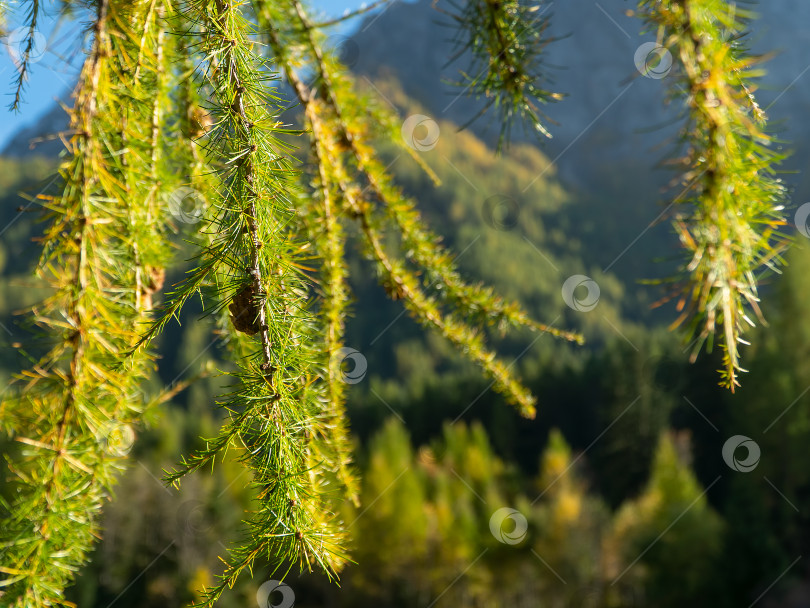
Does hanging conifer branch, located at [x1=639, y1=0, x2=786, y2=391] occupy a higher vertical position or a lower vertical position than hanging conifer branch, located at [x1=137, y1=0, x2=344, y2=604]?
higher

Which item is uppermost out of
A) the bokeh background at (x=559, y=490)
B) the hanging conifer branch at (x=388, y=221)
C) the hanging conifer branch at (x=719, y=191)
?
the hanging conifer branch at (x=719, y=191)

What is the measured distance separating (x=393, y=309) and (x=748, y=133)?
239ft

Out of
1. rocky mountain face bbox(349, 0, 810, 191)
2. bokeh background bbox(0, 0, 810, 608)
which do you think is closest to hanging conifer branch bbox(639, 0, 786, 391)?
bokeh background bbox(0, 0, 810, 608)

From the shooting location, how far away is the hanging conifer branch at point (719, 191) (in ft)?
1.60

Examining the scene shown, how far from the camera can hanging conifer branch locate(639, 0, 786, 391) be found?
1.60 ft

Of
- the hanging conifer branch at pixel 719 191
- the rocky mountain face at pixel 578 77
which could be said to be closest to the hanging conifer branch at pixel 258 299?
the hanging conifer branch at pixel 719 191

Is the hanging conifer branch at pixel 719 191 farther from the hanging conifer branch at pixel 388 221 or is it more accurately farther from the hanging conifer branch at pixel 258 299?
the hanging conifer branch at pixel 388 221

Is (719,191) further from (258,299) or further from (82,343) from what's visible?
(82,343)

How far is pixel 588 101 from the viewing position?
12044 centimetres

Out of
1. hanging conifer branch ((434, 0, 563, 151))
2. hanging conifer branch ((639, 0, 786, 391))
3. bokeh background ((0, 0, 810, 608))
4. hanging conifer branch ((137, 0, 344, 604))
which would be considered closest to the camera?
hanging conifer branch ((639, 0, 786, 391))

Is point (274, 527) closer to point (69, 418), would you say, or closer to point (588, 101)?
point (69, 418)

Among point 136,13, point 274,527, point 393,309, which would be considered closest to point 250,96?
point 136,13

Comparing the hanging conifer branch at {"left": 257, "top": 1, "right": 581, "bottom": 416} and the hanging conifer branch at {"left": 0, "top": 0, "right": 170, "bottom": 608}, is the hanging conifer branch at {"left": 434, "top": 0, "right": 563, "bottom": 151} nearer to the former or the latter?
the hanging conifer branch at {"left": 257, "top": 1, "right": 581, "bottom": 416}

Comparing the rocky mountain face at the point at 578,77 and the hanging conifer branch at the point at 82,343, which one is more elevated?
the rocky mountain face at the point at 578,77
